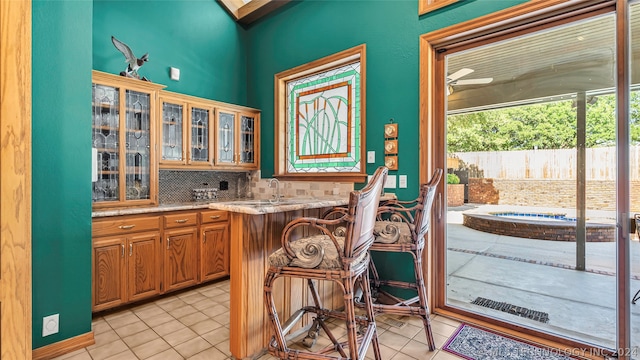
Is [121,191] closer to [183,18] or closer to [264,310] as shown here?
[264,310]

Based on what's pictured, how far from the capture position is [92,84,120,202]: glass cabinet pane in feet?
9.23

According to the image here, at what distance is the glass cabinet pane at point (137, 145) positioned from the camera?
3006 millimetres

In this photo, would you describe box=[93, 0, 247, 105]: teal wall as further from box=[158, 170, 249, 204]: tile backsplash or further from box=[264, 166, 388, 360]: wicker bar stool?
box=[264, 166, 388, 360]: wicker bar stool

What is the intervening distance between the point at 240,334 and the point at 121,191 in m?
1.95

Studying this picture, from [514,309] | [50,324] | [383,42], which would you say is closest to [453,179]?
[514,309]

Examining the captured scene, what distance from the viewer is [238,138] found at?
3996mm

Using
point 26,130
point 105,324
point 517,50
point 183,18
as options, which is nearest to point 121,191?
point 105,324

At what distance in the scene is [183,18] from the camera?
3.77 meters

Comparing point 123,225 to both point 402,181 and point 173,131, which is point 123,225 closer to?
point 173,131

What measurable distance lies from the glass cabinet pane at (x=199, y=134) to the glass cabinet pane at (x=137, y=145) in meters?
0.54

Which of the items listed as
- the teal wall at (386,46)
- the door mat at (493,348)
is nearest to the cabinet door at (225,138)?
the teal wall at (386,46)

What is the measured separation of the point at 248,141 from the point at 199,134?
2.24ft

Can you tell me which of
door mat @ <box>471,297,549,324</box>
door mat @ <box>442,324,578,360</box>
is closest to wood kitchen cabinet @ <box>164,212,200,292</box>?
door mat @ <box>442,324,578,360</box>

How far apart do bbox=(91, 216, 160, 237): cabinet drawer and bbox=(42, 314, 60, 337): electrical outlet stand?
69cm
